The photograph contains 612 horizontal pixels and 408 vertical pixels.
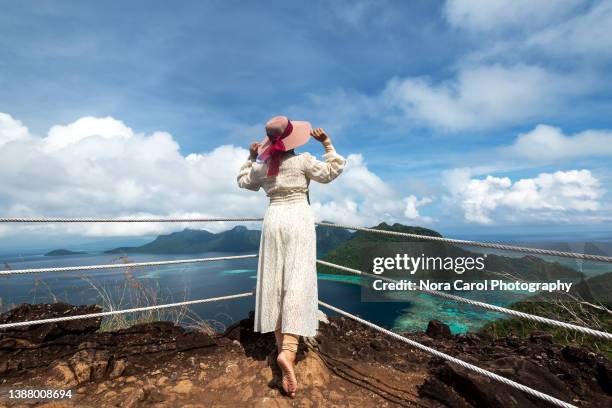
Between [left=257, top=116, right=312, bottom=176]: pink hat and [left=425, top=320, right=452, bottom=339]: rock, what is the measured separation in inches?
93.7

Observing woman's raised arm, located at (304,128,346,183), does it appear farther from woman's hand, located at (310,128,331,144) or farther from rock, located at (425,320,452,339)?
rock, located at (425,320,452,339)

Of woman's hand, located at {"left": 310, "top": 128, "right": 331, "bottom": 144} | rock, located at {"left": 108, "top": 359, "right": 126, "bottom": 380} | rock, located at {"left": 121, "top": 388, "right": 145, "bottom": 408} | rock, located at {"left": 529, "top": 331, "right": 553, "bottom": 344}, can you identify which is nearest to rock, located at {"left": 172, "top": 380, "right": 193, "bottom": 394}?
rock, located at {"left": 121, "top": 388, "right": 145, "bottom": 408}

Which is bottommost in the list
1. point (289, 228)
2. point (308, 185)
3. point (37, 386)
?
point (37, 386)

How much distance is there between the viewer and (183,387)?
2.66 metres

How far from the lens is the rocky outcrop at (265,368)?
2.45 metres

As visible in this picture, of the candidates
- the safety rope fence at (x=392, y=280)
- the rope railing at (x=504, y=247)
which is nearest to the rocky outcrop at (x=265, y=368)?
the safety rope fence at (x=392, y=280)

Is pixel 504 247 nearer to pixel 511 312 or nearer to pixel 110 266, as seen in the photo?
pixel 511 312

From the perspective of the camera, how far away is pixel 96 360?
281cm

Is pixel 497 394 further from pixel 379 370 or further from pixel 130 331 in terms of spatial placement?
pixel 130 331

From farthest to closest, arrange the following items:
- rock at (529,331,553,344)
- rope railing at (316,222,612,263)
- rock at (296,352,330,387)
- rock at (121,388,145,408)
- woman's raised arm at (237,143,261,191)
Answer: rock at (529,331,553,344)
woman's raised arm at (237,143,261,191)
rock at (296,352,330,387)
rock at (121,388,145,408)
rope railing at (316,222,612,263)

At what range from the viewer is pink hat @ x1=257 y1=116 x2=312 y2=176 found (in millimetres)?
2725

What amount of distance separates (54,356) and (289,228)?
2218mm

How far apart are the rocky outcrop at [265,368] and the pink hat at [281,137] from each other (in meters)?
1.50

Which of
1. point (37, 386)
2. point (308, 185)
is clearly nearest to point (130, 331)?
point (37, 386)
